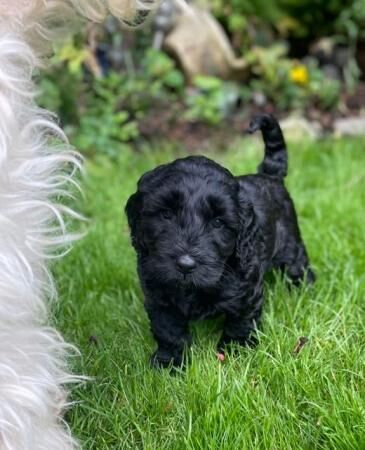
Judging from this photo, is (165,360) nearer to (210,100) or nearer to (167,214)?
(167,214)

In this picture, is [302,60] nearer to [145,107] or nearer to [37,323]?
[145,107]

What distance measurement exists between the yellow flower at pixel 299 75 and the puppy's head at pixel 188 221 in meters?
4.33

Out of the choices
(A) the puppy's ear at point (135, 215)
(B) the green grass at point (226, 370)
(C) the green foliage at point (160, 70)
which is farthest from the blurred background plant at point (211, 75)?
(A) the puppy's ear at point (135, 215)

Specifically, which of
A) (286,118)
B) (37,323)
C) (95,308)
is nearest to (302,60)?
(286,118)

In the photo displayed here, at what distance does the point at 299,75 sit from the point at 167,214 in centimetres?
448

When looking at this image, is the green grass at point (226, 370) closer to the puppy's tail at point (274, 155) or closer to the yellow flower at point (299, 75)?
the puppy's tail at point (274, 155)

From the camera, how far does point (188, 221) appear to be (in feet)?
6.85

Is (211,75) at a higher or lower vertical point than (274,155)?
lower

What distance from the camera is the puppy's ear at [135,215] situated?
2.19 metres

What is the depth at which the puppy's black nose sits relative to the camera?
2041 mm

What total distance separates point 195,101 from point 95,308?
3387 millimetres

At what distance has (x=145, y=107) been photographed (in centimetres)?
592

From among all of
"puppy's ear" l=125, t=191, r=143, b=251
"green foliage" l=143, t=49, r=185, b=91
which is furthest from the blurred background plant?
"puppy's ear" l=125, t=191, r=143, b=251

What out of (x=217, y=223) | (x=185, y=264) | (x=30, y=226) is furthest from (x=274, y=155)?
(x=30, y=226)
